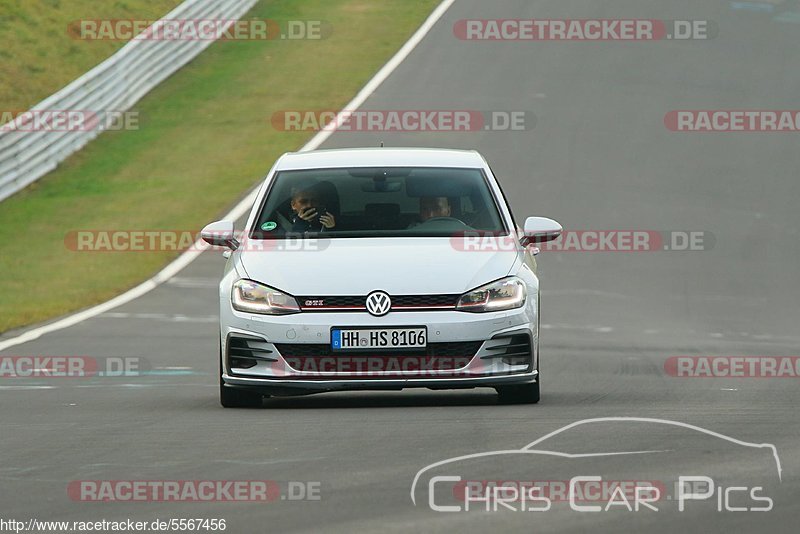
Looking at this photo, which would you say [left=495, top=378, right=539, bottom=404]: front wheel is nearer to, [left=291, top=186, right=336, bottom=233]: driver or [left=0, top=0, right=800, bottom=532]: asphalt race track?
[left=0, top=0, right=800, bottom=532]: asphalt race track

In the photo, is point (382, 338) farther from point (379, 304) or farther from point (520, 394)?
point (520, 394)

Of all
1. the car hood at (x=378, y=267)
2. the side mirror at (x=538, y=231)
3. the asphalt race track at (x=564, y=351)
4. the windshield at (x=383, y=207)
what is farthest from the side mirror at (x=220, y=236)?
the side mirror at (x=538, y=231)

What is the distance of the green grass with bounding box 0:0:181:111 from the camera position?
31094mm

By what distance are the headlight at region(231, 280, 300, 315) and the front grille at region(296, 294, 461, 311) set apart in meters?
0.14

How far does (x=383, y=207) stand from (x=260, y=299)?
3.94 ft

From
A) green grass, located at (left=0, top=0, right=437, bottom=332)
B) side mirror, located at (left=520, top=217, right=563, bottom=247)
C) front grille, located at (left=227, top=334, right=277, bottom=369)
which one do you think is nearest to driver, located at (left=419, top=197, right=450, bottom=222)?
side mirror, located at (left=520, top=217, right=563, bottom=247)

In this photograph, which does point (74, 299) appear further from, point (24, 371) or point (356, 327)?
point (356, 327)

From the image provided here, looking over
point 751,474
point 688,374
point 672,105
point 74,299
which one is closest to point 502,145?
point 672,105

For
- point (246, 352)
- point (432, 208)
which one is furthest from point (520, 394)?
point (246, 352)

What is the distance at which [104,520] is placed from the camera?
22.5 feet

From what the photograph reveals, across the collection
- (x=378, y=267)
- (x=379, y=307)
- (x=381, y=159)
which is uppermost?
(x=381, y=159)

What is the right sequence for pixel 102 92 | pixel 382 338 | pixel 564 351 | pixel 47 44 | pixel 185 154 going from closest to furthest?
pixel 382 338
pixel 564 351
pixel 185 154
pixel 102 92
pixel 47 44

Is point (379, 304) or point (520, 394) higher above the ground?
point (379, 304)

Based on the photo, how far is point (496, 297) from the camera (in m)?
10.4
